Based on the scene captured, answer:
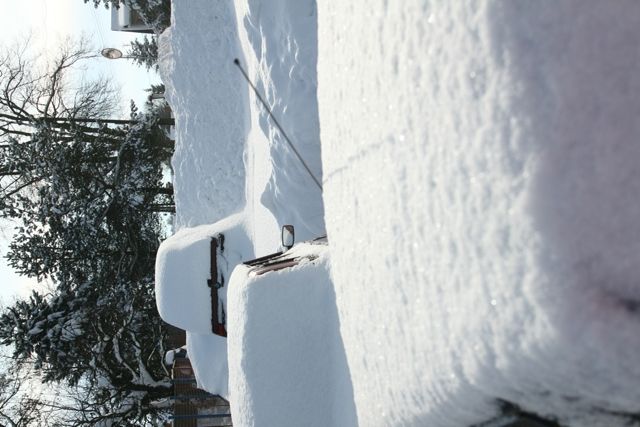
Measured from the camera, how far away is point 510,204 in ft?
4.48

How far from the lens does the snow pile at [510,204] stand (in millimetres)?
1270

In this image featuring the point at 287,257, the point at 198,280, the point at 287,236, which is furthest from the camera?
the point at 198,280

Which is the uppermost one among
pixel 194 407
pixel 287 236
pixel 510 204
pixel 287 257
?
pixel 287 236

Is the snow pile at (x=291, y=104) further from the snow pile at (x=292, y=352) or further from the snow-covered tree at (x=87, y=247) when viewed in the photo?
the snow-covered tree at (x=87, y=247)

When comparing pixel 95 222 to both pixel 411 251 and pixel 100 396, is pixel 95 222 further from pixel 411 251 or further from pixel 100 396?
pixel 411 251

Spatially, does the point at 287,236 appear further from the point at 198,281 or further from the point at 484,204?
the point at 484,204

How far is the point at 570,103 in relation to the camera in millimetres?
1308

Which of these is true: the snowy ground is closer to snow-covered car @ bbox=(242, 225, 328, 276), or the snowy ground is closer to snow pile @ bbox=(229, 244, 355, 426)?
snow pile @ bbox=(229, 244, 355, 426)

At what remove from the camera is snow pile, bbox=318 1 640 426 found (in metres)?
1.27

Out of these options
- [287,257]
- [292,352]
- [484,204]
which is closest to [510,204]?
[484,204]

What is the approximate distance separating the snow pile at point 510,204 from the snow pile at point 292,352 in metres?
1.64

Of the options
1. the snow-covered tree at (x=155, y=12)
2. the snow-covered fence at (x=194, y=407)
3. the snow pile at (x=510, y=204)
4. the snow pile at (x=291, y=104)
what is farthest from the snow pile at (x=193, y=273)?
the snow-covered tree at (x=155, y=12)

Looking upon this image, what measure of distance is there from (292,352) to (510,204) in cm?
259

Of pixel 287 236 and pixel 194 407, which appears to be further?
pixel 194 407
